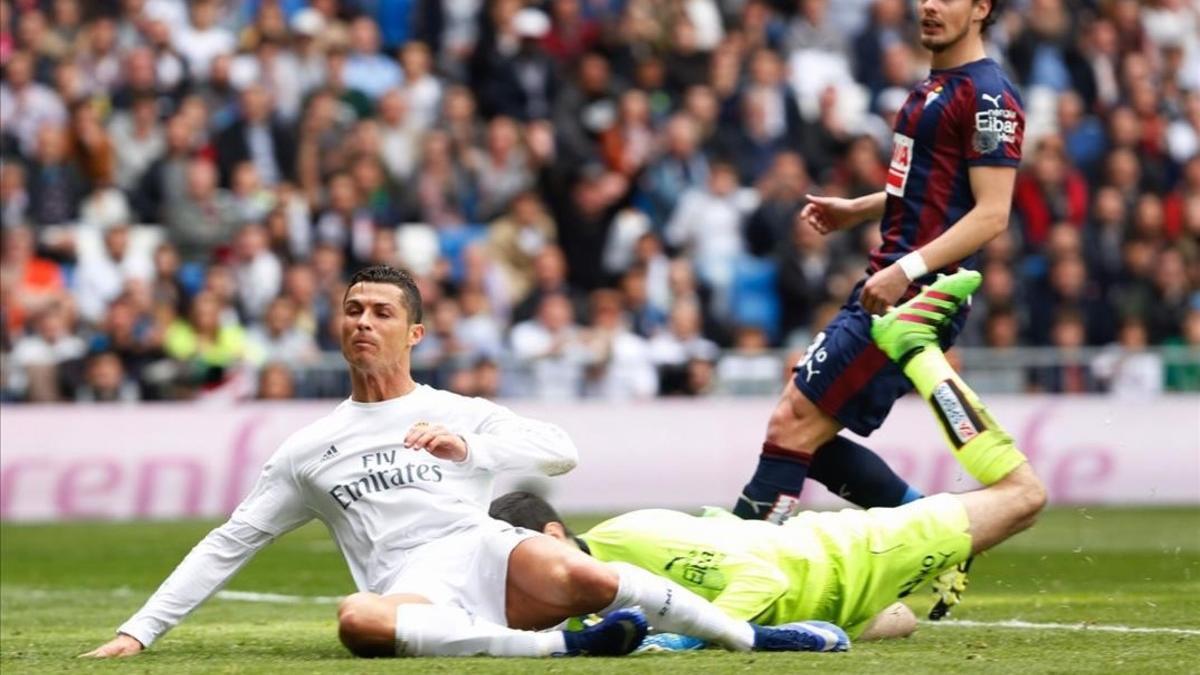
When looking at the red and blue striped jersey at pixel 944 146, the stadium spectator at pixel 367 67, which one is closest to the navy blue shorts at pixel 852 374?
the red and blue striped jersey at pixel 944 146

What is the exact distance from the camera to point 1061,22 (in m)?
24.3

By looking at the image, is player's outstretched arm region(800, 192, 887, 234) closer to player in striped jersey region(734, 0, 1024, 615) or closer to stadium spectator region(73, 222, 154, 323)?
player in striped jersey region(734, 0, 1024, 615)

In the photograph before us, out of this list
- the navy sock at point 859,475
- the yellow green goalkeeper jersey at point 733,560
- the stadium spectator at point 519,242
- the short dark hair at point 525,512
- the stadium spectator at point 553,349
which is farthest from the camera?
the stadium spectator at point 519,242

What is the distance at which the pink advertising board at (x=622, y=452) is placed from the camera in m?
17.9

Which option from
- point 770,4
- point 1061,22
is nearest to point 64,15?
point 770,4

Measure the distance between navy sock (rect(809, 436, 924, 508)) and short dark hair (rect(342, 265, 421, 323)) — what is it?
6.47 feet

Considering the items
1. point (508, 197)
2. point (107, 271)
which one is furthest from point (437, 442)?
point (508, 197)

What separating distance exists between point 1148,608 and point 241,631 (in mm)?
3881

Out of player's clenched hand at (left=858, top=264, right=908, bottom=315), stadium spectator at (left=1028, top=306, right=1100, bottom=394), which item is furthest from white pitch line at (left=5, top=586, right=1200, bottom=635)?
stadium spectator at (left=1028, top=306, right=1100, bottom=394)

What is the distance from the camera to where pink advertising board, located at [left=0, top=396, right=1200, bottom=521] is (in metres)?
17.9

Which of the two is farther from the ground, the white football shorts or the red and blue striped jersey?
the red and blue striped jersey

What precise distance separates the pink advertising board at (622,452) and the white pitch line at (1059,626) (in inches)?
313

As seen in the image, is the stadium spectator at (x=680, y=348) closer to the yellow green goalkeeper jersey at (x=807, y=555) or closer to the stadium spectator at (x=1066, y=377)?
the stadium spectator at (x=1066, y=377)

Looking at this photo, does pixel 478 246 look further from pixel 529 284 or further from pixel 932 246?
pixel 932 246
